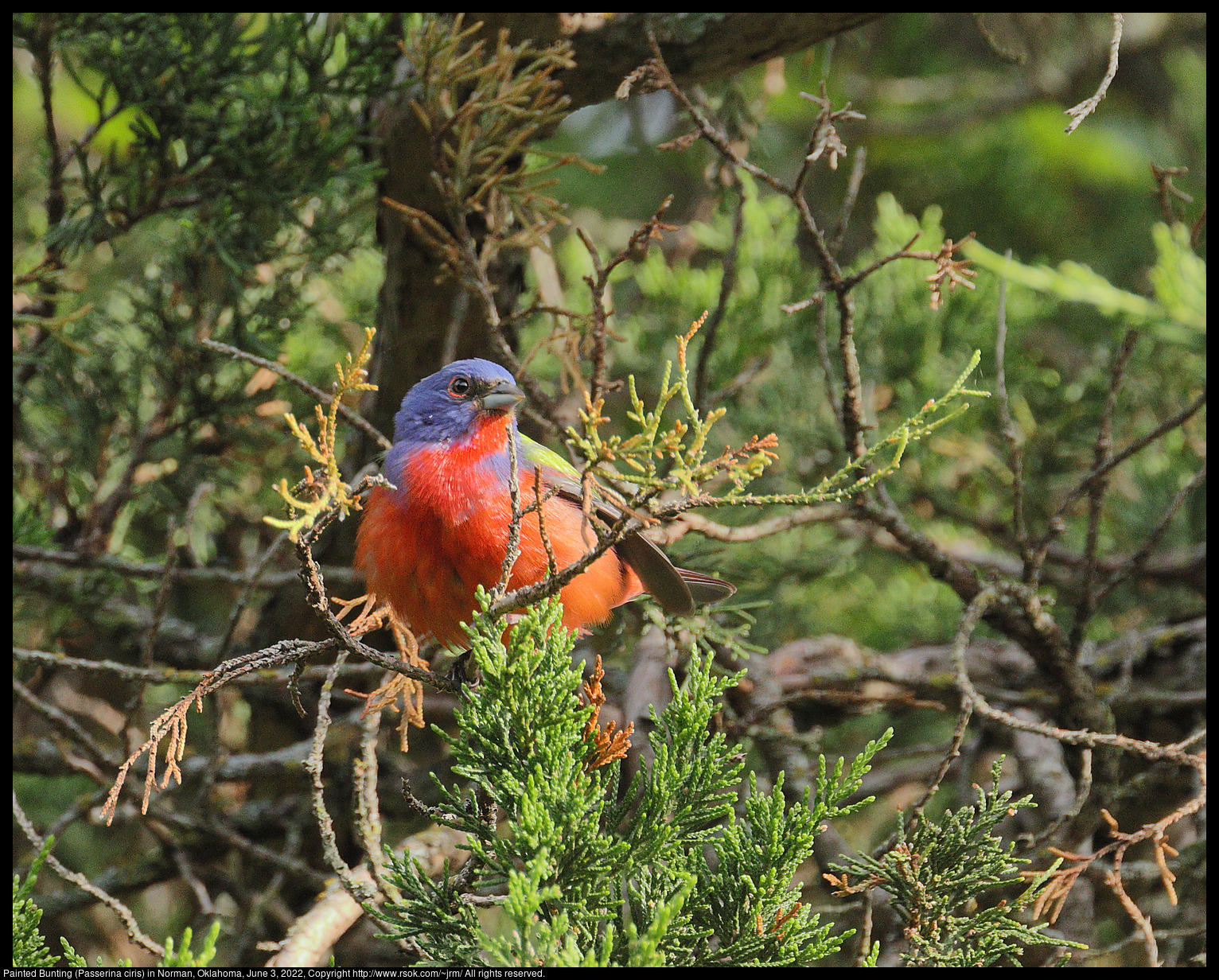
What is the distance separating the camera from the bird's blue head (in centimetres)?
282

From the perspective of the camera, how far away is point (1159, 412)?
16.2ft

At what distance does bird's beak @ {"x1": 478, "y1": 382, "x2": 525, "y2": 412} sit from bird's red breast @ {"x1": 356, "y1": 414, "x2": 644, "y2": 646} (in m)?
0.08

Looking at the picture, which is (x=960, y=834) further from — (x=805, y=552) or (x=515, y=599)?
(x=805, y=552)

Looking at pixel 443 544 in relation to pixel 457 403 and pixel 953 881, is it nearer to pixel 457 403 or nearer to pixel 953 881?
pixel 457 403

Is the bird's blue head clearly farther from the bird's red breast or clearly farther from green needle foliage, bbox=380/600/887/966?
green needle foliage, bbox=380/600/887/966

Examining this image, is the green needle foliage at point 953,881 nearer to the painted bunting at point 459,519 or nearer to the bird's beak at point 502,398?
the painted bunting at point 459,519

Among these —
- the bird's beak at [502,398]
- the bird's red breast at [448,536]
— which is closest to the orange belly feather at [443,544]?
the bird's red breast at [448,536]

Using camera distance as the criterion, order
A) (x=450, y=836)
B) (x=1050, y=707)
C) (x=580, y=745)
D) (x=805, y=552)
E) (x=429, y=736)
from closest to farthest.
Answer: (x=580, y=745) < (x=450, y=836) < (x=1050, y=707) < (x=429, y=736) < (x=805, y=552)

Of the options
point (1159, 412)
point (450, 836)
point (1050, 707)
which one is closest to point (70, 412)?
point (450, 836)

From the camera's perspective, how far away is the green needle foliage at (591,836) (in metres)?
1.92

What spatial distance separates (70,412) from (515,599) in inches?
126

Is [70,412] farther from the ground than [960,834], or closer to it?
farther from the ground
